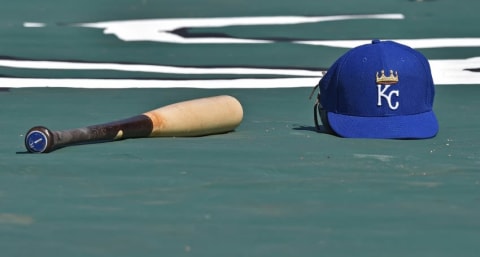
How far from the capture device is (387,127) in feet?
28.6

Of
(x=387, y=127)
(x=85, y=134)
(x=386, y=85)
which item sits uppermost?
(x=386, y=85)

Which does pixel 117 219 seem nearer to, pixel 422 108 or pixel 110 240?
pixel 110 240

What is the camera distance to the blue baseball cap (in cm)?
875

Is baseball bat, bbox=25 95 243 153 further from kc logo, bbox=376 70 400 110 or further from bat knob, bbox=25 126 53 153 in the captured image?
kc logo, bbox=376 70 400 110

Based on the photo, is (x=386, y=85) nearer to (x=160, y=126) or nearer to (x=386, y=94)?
(x=386, y=94)

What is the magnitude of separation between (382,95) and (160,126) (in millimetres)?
1372

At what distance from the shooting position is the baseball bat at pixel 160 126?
7.82m

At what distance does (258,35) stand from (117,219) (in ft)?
29.3

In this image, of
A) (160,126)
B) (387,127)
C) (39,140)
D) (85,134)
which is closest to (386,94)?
(387,127)

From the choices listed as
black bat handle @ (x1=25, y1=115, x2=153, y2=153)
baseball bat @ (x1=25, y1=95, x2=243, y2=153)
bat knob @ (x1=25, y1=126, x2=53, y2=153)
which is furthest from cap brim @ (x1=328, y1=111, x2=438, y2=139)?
bat knob @ (x1=25, y1=126, x2=53, y2=153)

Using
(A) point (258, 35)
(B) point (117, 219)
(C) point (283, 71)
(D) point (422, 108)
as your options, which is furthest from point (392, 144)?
(A) point (258, 35)

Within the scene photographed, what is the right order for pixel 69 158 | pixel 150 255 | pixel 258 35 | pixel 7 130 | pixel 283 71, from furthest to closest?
pixel 258 35
pixel 283 71
pixel 7 130
pixel 69 158
pixel 150 255

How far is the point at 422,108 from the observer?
351 inches

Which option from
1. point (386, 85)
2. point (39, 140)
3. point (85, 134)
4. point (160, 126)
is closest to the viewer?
point (39, 140)
